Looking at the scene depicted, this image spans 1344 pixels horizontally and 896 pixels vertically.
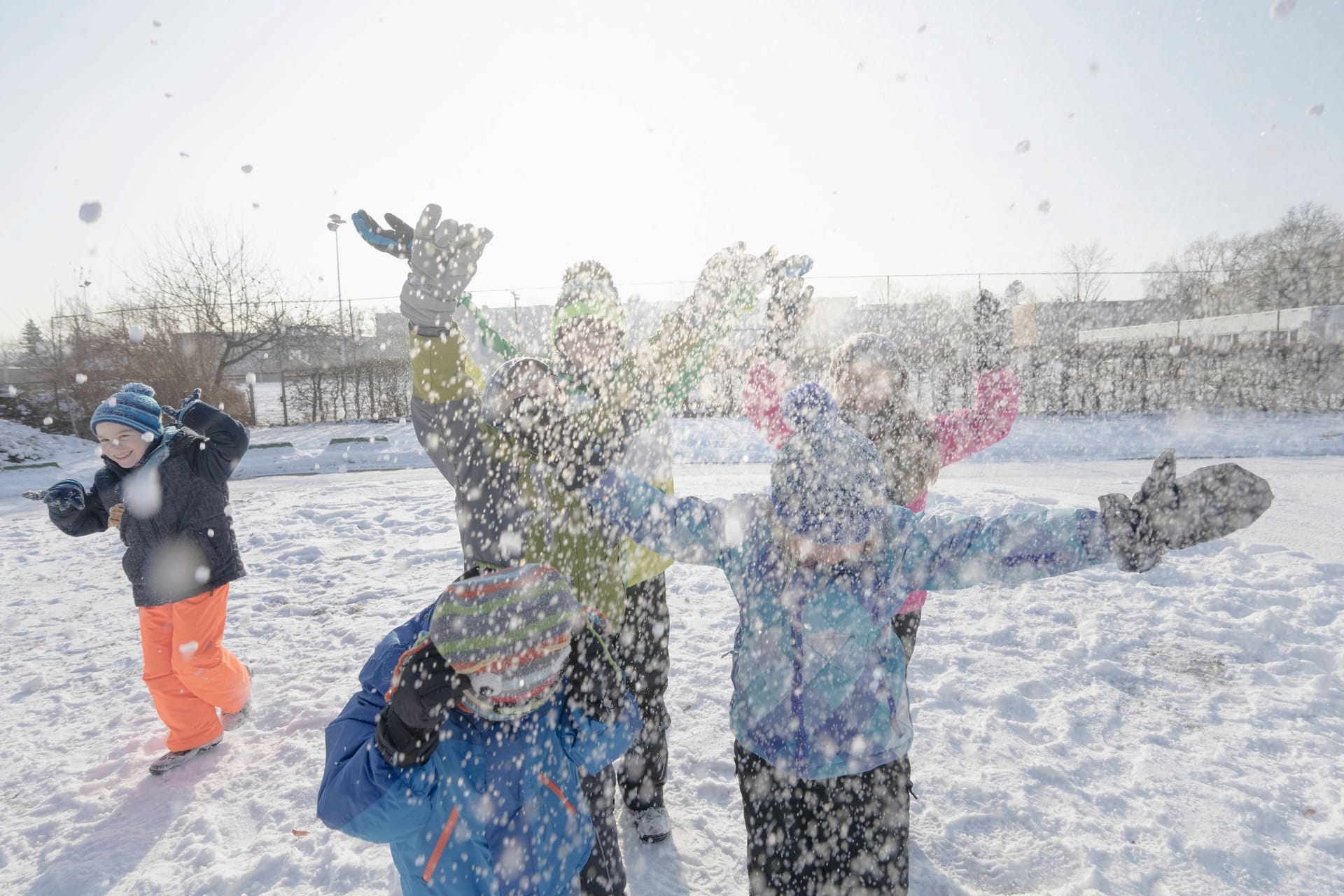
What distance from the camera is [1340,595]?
14.4 feet

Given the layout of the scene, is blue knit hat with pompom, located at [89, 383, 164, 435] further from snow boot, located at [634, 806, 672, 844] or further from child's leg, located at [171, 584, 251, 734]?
snow boot, located at [634, 806, 672, 844]

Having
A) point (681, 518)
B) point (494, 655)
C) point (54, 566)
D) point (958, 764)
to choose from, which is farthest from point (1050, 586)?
point (54, 566)

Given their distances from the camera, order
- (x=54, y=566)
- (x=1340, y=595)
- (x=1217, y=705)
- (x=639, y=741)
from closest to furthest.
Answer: (x=639, y=741) → (x=1217, y=705) → (x=1340, y=595) → (x=54, y=566)

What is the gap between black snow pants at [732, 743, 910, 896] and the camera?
168 cm

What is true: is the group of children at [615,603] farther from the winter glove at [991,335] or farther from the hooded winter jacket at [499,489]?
the winter glove at [991,335]

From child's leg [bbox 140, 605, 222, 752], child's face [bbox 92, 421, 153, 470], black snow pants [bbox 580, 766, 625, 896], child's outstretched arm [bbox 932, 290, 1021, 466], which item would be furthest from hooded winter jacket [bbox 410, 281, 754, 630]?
child's leg [bbox 140, 605, 222, 752]

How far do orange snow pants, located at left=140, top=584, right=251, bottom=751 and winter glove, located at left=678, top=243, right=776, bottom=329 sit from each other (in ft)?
8.09

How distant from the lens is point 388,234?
1981 millimetres

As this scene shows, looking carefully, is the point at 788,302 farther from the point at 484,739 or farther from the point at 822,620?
the point at 484,739

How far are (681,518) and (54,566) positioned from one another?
23.1ft

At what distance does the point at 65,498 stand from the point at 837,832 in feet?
11.4

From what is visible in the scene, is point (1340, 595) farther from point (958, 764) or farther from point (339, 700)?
point (339, 700)

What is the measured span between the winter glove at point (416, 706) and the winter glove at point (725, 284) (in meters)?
1.52

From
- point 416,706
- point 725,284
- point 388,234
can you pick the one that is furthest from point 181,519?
point 725,284
